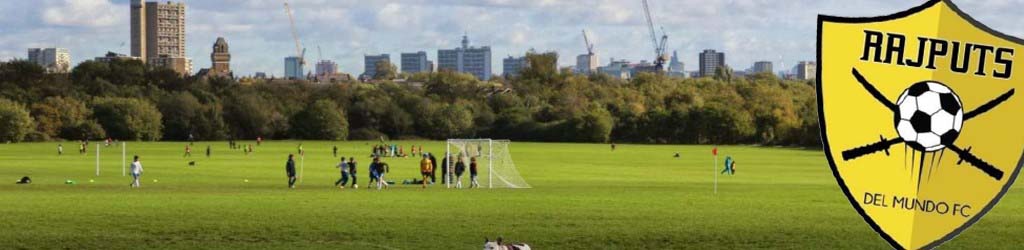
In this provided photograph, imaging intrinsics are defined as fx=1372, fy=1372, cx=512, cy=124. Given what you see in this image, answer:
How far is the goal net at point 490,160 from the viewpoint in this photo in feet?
174

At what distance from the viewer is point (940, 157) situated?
599 cm

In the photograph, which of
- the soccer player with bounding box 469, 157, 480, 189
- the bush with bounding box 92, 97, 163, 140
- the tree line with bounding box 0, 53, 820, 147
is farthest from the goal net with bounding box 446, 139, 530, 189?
the bush with bounding box 92, 97, 163, 140

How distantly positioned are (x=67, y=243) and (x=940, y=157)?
72.4 feet

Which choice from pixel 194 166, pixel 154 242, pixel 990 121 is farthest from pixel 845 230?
pixel 194 166

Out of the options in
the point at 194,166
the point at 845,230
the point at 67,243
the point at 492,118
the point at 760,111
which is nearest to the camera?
the point at 67,243

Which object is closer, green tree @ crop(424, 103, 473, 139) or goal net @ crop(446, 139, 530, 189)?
goal net @ crop(446, 139, 530, 189)

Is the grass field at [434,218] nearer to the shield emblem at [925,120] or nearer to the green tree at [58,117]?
the shield emblem at [925,120]

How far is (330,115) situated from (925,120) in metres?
172

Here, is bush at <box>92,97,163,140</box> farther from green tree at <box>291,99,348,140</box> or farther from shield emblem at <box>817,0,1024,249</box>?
shield emblem at <box>817,0,1024,249</box>

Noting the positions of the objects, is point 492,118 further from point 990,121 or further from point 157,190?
point 990,121

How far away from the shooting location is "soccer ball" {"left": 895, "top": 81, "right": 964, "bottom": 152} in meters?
5.86

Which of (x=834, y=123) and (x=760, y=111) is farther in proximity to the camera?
(x=760, y=111)

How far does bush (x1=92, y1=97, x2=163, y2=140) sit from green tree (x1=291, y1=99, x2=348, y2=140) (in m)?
19.7

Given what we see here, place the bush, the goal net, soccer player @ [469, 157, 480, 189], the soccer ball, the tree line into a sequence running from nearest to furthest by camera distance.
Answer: the soccer ball → soccer player @ [469, 157, 480, 189] → the goal net → the tree line → the bush
